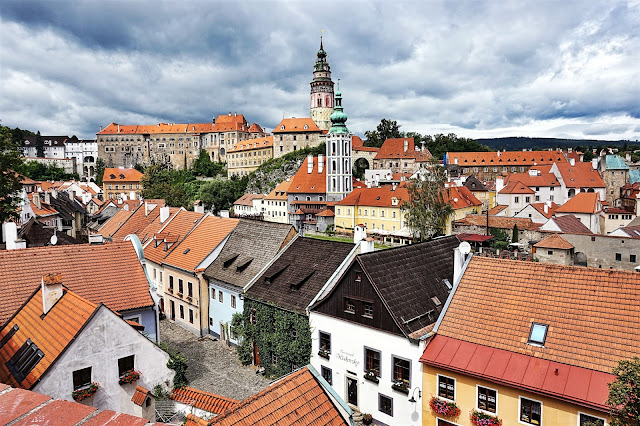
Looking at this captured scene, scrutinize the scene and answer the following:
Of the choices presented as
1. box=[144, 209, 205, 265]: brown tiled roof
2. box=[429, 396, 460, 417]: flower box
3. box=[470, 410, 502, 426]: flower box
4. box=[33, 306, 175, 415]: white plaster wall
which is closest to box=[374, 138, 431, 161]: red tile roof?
box=[144, 209, 205, 265]: brown tiled roof

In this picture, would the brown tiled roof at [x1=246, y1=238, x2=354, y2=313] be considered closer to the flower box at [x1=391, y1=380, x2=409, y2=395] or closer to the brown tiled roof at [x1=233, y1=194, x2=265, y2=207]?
the flower box at [x1=391, y1=380, x2=409, y2=395]

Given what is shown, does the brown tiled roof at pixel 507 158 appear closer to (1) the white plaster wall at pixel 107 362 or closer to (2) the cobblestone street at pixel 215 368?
(2) the cobblestone street at pixel 215 368

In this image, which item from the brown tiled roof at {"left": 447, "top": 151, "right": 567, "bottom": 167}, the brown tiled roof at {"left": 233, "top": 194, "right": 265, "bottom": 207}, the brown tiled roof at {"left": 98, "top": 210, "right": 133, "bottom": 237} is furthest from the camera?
the brown tiled roof at {"left": 447, "top": 151, "right": 567, "bottom": 167}

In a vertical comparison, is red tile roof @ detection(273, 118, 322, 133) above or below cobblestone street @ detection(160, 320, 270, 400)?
above

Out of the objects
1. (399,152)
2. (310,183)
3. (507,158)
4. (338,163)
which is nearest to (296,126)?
(399,152)

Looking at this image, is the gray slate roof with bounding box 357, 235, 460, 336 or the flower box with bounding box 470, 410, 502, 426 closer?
the flower box with bounding box 470, 410, 502, 426

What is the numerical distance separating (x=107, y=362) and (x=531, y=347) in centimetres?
1358

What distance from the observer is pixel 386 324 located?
16516 millimetres

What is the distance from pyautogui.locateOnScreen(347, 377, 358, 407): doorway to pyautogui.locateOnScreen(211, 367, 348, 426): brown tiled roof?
31.4 feet

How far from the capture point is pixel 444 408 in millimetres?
14289

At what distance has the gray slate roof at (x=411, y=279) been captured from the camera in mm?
16797

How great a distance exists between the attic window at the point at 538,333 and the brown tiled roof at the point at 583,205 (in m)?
48.0

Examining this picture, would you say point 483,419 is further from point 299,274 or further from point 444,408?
→ point 299,274

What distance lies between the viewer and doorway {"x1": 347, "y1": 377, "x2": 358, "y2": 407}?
17.8 meters
